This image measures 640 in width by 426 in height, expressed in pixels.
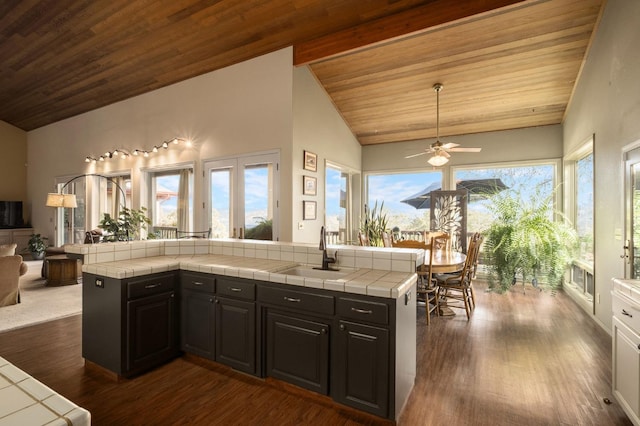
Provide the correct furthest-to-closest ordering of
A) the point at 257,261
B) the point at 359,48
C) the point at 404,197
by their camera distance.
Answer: the point at 404,197 < the point at 359,48 < the point at 257,261

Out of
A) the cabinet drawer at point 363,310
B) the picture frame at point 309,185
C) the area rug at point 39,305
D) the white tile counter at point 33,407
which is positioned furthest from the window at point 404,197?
the white tile counter at point 33,407

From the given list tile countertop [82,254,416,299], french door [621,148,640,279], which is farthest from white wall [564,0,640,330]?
tile countertop [82,254,416,299]

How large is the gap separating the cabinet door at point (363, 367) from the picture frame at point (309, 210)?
112 inches

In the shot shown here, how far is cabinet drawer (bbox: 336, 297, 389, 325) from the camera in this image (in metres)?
1.92

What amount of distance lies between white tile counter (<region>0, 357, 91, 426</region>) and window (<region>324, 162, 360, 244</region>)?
4.77m

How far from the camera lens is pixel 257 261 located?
2924 mm

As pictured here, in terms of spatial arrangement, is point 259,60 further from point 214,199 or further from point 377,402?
point 377,402

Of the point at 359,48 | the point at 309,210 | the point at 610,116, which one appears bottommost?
the point at 309,210

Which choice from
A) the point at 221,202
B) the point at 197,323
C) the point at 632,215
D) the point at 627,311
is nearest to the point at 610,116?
the point at 632,215

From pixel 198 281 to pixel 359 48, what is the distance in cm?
348

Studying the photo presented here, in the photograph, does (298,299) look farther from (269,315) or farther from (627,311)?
(627,311)

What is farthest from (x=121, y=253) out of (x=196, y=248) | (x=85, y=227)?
(x=85, y=227)

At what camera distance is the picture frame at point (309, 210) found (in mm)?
4754

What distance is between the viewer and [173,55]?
488cm
